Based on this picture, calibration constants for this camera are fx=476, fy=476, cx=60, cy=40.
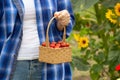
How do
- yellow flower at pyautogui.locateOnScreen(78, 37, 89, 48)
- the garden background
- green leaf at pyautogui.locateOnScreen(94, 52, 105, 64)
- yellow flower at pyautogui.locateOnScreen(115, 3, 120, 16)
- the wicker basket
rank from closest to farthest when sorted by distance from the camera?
1. the wicker basket
2. yellow flower at pyautogui.locateOnScreen(115, 3, 120, 16)
3. the garden background
4. green leaf at pyautogui.locateOnScreen(94, 52, 105, 64)
5. yellow flower at pyautogui.locateOnScreen(78, 37, 89, 48)

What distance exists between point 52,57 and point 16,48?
184mm

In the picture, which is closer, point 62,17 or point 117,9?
point 62,17

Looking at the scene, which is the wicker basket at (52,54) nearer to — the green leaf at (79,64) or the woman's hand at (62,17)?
the woman's hand at (62,17)

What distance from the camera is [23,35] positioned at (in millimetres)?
2355

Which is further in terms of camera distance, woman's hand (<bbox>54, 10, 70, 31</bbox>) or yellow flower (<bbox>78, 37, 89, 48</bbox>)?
Result: yellow flower (<bbox>78, 37, 89, 48</bbox>)

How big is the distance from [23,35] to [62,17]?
216 mm

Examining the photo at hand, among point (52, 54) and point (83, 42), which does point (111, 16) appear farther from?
point (52, 54)

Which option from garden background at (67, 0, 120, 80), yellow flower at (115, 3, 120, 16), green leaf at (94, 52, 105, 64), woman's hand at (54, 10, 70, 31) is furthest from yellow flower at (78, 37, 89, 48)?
woman's hand at (54, 10, 70, 31)

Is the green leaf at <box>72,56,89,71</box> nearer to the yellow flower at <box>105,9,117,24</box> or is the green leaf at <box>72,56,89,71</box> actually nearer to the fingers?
the yellow flower at <box>105,9,117,24</box>

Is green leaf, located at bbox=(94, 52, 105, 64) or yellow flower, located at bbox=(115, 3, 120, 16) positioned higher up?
yellow flower, located at bbox=(115, 3, 120, 16)

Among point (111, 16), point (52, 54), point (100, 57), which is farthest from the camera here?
point (100, 57)

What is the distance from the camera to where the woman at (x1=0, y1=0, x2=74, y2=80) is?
235 cm

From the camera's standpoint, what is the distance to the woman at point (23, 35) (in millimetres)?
2346

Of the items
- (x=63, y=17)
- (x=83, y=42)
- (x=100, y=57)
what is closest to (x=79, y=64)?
(x=100, y=57)
